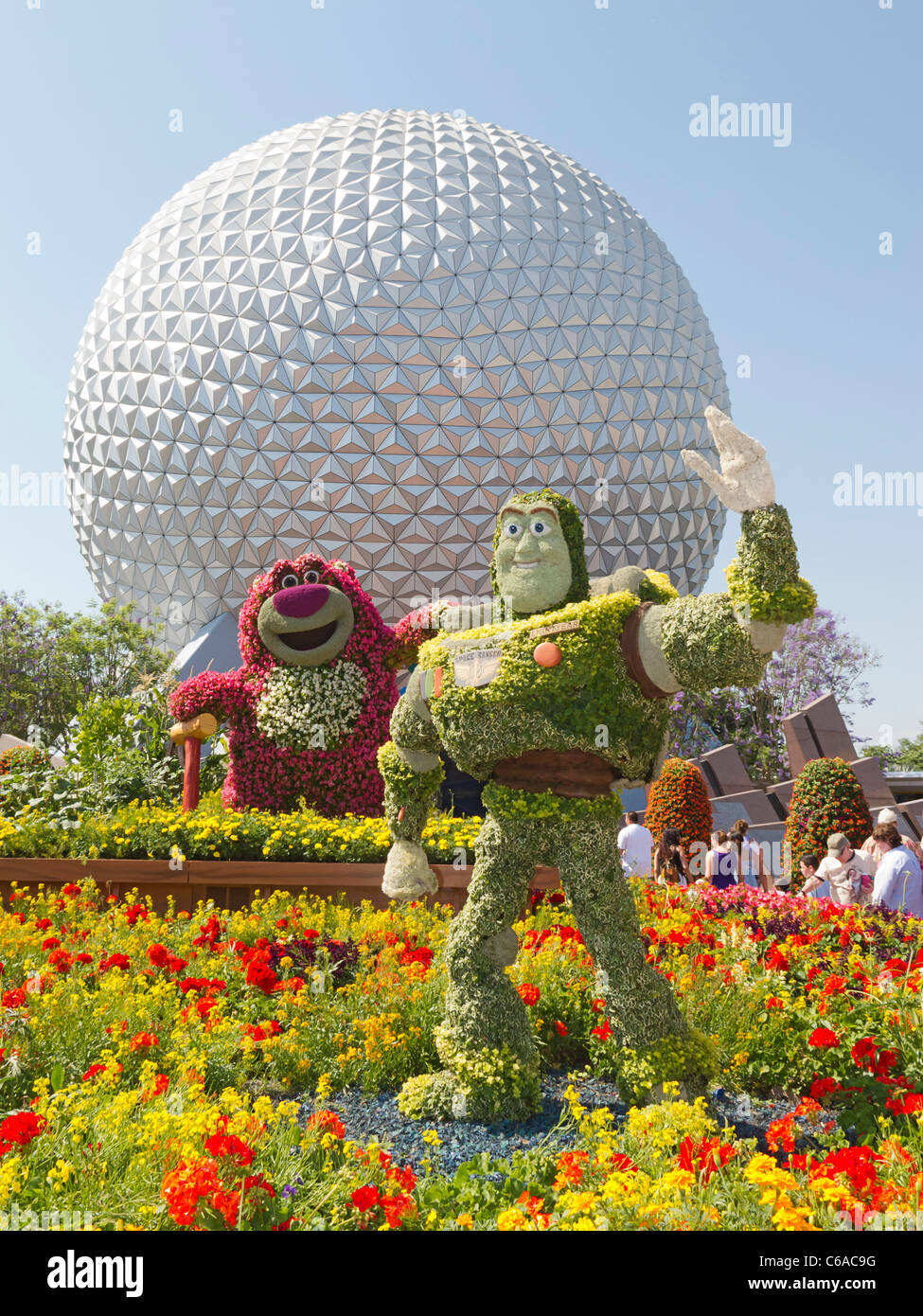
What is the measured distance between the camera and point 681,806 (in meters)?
13.6

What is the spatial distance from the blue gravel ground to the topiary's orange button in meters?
A: 2.06

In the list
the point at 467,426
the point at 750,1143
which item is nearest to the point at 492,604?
the point at 750,1143

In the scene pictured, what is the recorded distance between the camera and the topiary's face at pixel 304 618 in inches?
375

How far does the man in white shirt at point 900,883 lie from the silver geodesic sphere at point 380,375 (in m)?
14.6

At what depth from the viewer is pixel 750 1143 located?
10.3 feet

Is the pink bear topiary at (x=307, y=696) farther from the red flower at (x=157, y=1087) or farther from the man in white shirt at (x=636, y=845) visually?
the red flower at (x=157, y=1087)

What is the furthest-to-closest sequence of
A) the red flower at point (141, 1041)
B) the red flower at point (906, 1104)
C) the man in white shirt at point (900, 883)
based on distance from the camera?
1. the man in white shirt at point (900, 883)
2. the red flower at point (141, 1041)
3. the red flower at point (906, 1104)

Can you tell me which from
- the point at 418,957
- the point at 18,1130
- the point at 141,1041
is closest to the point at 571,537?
the point at 418,957

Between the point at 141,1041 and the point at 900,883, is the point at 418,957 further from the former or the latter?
the point at 900,883

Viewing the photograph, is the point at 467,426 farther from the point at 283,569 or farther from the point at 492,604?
the point at 492,604

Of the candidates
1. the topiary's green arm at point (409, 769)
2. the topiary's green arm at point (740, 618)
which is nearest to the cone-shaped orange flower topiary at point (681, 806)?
the topiary's green arm at point (409, 769)

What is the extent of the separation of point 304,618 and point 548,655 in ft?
18.4

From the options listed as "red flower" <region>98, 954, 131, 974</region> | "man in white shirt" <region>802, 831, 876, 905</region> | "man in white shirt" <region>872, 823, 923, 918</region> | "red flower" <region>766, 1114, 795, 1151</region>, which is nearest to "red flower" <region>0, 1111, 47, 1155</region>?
"red flower" <region>98, 954, 131, 974</region>

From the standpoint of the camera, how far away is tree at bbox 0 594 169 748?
24.4 m
